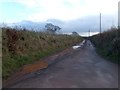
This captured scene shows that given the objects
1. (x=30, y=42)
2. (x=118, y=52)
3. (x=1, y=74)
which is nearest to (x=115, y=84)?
(x=1, y=74)

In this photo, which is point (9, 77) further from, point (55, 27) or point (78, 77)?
point (55, 27)

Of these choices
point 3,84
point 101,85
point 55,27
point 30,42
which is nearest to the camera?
point 101,85

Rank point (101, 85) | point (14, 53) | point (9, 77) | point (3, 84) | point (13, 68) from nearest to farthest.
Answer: point (101, 85)
point (3, 84)
point (9, 77)
point (13, 68)
point (14, 53)

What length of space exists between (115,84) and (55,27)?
285ft

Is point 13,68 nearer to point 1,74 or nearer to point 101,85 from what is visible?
point 1,74

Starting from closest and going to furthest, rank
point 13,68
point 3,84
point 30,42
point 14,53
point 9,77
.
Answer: point 3,84 < point 9,77 < point 13,68 < point 14,53 < point 30,42

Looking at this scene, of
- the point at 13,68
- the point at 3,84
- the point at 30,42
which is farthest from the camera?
the point at 30,42

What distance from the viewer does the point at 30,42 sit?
26.9 m

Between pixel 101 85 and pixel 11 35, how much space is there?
1202 cm

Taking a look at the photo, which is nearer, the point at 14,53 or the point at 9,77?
the point at 9,77

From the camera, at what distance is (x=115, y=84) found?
1170cm

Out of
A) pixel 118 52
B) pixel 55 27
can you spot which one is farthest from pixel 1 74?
pixel 55 27

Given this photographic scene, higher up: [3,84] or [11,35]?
[11,35]

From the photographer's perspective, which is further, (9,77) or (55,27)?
(55,27)
